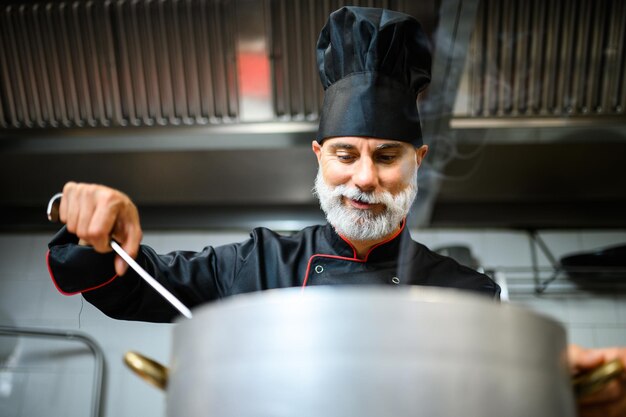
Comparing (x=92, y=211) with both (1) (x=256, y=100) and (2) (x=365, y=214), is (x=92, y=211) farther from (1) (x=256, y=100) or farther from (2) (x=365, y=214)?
(1) (x=256, y=100)

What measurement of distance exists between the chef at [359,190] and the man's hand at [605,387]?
250 mm

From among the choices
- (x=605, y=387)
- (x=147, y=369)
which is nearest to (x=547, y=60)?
(x=605, y=387)

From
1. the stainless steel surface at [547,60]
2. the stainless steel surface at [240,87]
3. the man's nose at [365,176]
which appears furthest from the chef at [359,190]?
the stainless steel surface at [547,60]

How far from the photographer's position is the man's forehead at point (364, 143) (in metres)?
0.79

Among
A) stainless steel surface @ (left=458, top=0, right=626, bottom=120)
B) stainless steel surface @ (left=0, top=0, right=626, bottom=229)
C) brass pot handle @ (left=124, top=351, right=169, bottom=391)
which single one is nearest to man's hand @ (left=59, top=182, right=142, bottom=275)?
brass pot handle @ (left=124, top=351, right=169, bottom=391)

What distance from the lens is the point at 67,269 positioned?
61 centimetres

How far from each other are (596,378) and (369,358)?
0.18 m

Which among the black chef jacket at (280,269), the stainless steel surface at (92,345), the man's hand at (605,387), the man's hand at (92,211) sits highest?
the man's hand at (92,211)

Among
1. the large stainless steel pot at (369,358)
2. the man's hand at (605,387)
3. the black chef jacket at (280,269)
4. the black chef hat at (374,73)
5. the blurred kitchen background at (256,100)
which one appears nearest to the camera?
the large stainless steel pot at (369,358)

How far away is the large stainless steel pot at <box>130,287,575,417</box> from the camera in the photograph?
13.9 inches

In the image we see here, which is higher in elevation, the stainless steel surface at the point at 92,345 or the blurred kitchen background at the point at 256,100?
the blurred kitchen background at the point at 256,100

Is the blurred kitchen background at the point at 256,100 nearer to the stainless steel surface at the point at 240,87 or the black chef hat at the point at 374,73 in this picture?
the stainless steel surface at the point at 240,87

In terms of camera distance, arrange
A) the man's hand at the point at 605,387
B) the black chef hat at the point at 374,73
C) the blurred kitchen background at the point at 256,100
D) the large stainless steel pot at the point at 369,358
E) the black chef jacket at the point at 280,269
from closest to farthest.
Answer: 1. the large stainless steel pot at the point at 369,358
2. the man's hand at the point at 605,387
3. the black chef jacket at the point at 280,269
4. the black chef hat at the point at 374,73
5. the blurred kitchen background at the point at 256,100

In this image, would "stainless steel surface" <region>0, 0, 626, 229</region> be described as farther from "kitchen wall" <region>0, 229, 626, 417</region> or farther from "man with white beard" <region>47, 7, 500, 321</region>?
"man with white beard" <region>47, 7, 500, 321</region>
